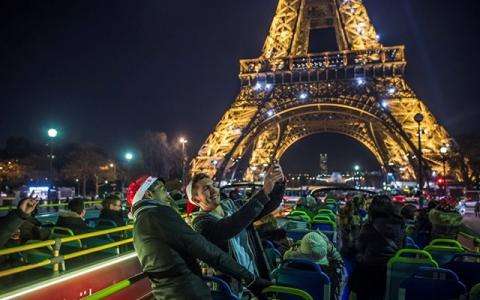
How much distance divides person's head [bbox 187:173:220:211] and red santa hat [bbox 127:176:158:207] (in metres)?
0.49

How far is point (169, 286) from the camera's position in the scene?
9.11 ft

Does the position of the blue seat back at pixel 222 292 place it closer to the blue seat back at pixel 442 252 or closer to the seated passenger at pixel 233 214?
the seated passenger at pixel 233 214

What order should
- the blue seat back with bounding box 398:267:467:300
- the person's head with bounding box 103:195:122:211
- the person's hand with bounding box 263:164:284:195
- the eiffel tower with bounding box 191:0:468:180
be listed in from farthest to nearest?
the eiffel tower with bounding box 191:0:468:180, the person's head with bounding box 103:195:122:211, the blue seat back with bounding box 398:267:467:300, the person's hand with bounding box 263:164:284:195

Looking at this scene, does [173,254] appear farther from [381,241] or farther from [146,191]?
[381,241]

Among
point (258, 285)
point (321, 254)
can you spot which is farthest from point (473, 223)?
point (258, 285)

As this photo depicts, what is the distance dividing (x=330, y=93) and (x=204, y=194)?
124 ft

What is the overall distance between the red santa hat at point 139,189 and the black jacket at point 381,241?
10.1 feet

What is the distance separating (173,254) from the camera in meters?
2.76

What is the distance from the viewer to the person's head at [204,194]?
3572 millimetres

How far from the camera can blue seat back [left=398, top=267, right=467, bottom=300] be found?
3.93 m

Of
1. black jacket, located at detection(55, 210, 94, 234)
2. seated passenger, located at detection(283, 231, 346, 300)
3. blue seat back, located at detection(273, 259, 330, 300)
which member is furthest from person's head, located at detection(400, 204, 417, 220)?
black jacket, located at detection(55, 210, 94, 234)

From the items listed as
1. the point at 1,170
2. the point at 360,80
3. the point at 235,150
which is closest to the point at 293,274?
the point at 235,150

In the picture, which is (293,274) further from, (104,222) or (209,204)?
(104,222)

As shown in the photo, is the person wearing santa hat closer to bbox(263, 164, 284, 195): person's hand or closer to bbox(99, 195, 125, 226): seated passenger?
bbox(263, 164, 284, 195): person's hand
